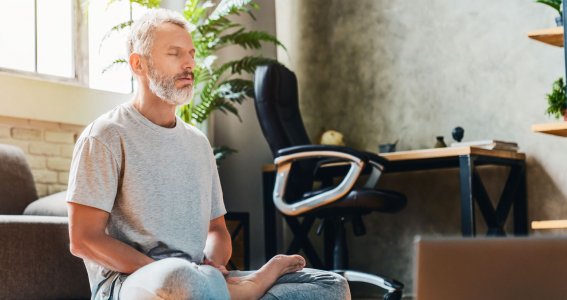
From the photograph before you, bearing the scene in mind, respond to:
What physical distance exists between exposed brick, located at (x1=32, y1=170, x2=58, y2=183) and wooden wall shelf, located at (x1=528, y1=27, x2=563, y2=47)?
7.42ft

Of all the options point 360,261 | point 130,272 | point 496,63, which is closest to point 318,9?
point 496,63

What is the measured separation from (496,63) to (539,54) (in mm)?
233

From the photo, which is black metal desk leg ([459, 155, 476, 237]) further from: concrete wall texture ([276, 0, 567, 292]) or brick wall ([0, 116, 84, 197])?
brick wall ([0, 116, 84, 197])

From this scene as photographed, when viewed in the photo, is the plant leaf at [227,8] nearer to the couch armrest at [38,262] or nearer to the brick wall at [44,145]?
the brick wall at [44,145]

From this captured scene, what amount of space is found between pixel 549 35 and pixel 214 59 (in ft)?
5.83

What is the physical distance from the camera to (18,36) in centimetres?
409

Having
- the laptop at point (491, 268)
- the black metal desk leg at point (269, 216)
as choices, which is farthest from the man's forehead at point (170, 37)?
the black metal desk leg at point (269, 216)

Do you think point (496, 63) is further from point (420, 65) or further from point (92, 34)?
point (92, 34)

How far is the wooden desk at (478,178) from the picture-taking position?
381 centimetres

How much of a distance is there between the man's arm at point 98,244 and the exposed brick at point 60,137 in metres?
2.24

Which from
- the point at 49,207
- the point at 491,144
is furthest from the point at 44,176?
the point at 491,144

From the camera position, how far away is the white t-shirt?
1948 mm

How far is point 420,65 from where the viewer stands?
4676mm

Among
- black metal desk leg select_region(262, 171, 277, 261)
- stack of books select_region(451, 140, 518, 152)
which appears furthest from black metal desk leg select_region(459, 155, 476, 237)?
black metal desk leg select_region(262, 171, 277, 261)
